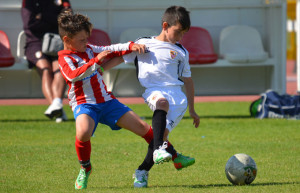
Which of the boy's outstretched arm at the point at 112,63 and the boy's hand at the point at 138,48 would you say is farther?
the boy's outstretched arm at the point at 112,63

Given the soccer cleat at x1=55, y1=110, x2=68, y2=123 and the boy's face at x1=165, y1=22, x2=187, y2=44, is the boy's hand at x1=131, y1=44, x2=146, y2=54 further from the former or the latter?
the soccer cleat at x1=55, y1=110, x2=68, y2=123

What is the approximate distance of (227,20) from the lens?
14023 millimetres

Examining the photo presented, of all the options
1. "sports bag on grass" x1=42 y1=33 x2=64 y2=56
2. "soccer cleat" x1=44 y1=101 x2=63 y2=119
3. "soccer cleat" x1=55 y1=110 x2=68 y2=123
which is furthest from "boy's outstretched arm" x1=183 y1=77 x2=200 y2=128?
"soccer cleat" x1=55 y1=110 x2=68 y2=123

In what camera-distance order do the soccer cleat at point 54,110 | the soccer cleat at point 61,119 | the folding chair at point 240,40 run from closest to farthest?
the soccer cleat at point 54,110 → the soccer cleat at point 61,119 → the folding chair at point 240,40

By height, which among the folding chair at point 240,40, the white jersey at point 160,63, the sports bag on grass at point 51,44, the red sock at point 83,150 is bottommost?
the folding chair at point 240,40

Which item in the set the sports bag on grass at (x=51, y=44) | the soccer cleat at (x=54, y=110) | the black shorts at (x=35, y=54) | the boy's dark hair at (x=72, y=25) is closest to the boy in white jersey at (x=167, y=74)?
the boy's dark hair at (x=72, y=25)

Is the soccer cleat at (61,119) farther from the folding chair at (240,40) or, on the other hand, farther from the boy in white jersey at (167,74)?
the boy in white jersey at (167,74)

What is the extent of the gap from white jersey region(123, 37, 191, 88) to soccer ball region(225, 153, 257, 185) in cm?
87

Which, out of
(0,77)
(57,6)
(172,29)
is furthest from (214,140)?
(0,77)

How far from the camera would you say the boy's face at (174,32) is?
18.4 feet

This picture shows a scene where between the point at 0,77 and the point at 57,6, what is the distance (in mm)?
2476

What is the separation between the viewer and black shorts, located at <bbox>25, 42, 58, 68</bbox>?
10852 mm

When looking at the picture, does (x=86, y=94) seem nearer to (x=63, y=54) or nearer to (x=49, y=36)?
(x=63, y=54)

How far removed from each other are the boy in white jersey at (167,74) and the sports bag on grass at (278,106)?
5370 millimetres
